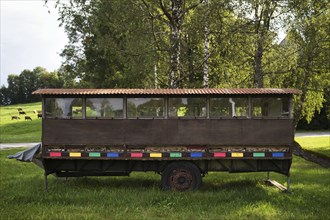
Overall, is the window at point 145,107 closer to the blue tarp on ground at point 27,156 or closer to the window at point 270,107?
the window at point 270,107

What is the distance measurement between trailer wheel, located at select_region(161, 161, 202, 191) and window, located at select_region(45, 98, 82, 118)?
10.8 ft

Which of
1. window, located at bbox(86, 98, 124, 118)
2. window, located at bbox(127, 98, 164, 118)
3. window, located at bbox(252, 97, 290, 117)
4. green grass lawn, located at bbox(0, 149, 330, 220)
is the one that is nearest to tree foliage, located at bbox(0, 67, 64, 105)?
green grass lawn, located at bbox(0, 149, 330, 220)

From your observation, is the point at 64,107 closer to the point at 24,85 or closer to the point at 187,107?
the point at 187,107

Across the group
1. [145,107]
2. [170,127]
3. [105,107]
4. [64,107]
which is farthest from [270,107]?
[64,107]

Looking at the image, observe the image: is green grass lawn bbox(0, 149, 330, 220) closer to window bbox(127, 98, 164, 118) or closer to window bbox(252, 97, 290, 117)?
window bbox(127, 98, 164, 118)

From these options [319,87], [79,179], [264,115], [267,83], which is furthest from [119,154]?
[319,87]

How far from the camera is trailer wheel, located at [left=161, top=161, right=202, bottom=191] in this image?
12750 mm

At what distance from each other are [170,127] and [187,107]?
2.68ft

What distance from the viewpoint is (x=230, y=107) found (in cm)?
1288

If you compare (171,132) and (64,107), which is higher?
(64,107)

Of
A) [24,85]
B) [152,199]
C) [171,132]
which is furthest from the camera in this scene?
[24,85]

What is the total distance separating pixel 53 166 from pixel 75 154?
1.05 m

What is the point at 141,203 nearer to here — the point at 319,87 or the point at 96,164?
the point at 96,164

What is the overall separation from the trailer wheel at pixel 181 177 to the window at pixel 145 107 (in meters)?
1.71
